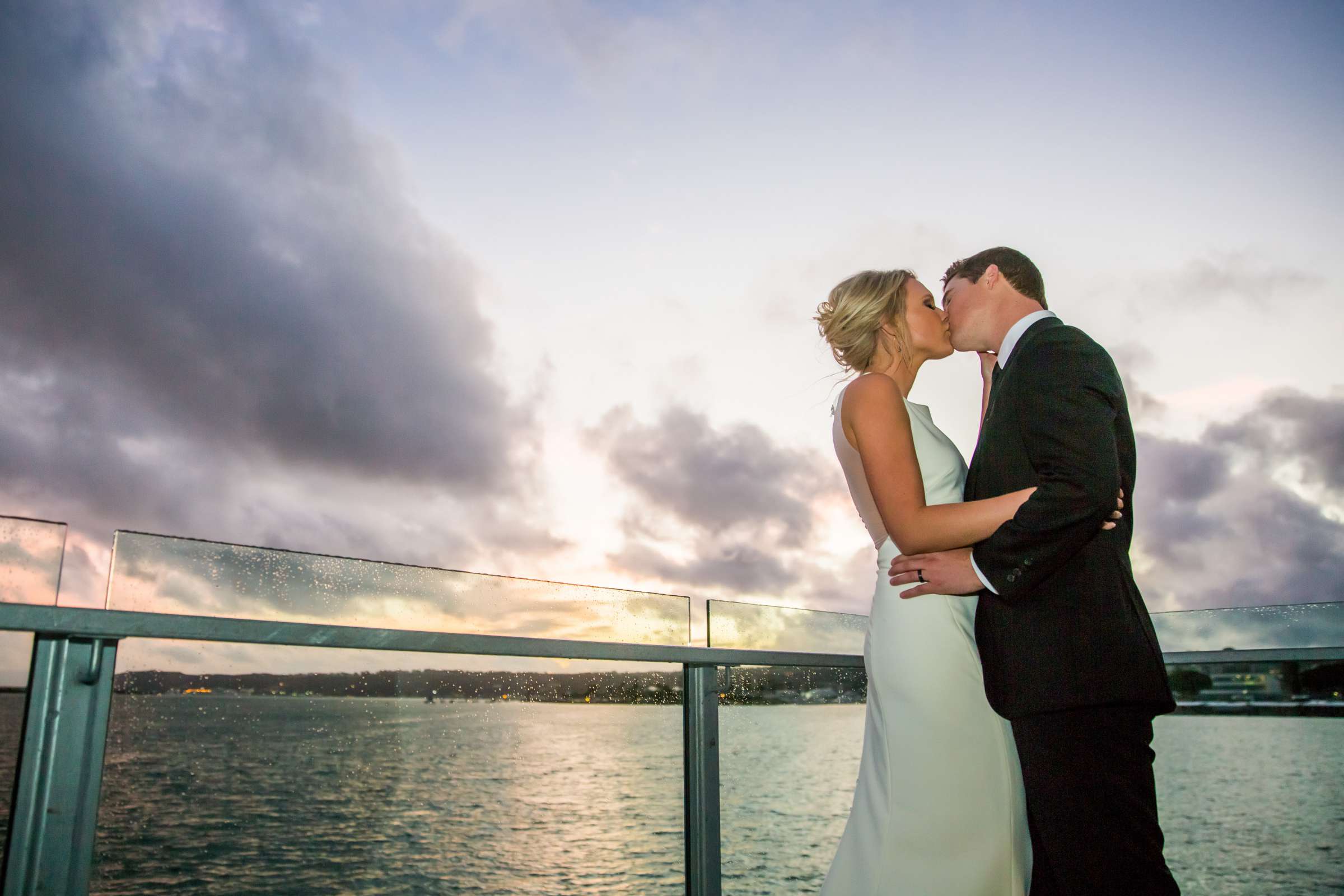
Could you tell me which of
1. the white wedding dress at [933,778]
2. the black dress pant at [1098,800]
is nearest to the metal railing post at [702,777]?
the white wedding dress at [933,778]

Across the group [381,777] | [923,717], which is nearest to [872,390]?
[923,717]

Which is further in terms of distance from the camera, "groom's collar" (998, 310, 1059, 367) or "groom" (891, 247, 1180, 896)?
"groom's collar" (998, 310, 1059, 367)

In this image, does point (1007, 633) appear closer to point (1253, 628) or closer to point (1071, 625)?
point (1071, 625)

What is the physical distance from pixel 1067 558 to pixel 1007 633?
18 centimetres

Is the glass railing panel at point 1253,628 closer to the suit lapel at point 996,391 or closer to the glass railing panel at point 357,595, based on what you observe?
the suit lapel at point 996,391

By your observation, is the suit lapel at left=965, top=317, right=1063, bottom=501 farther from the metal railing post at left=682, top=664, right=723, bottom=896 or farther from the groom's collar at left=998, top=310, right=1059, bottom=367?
the metal railing post at left=682, top=664, right=723, bottom=896

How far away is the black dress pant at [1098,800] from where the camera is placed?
4.11ft

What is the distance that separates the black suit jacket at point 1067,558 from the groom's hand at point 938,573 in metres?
0.06

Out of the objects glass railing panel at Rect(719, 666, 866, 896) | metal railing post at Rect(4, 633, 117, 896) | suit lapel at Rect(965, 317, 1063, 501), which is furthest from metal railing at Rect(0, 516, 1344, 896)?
suit lapel at Rect(965, 317, 1063, 501)

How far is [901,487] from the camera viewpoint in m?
1.77

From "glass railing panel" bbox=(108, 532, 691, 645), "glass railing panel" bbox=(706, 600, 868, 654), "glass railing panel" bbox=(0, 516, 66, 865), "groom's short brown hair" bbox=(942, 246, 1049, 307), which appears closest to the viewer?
"glass railing panel" bbox=(0, 516, 66, 865)

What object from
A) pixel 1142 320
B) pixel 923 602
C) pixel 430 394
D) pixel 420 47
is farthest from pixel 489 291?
pixel 923 602

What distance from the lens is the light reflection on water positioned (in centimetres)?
131

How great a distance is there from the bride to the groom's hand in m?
0.02
